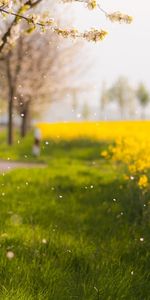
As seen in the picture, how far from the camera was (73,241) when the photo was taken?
23.2 feet

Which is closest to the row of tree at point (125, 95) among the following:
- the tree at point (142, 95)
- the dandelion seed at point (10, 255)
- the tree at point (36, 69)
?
the tree at point (142, 95)

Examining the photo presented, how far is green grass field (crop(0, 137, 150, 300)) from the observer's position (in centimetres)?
561

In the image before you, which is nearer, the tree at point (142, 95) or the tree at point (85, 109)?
the tree at point (142, 95)

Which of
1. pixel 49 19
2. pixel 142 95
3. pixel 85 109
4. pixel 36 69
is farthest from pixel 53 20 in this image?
pixel 85 109

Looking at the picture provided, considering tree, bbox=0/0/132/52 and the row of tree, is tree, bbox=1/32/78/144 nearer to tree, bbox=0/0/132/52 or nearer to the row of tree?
tree, bbox=0/0/132/52

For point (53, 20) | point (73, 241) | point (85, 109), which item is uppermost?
point (53, 20)

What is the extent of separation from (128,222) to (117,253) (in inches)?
61.8

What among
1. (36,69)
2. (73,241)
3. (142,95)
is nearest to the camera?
(73,241)

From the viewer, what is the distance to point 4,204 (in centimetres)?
902

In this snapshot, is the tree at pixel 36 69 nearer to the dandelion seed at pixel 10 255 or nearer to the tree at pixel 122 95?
the dandelion seed at pixel 10 255

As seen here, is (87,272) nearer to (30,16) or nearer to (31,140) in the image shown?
(30,16)

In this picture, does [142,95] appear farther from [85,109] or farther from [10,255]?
[10,255]

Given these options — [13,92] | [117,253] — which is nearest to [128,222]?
[117,253]

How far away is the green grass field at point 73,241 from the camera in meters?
5.61
